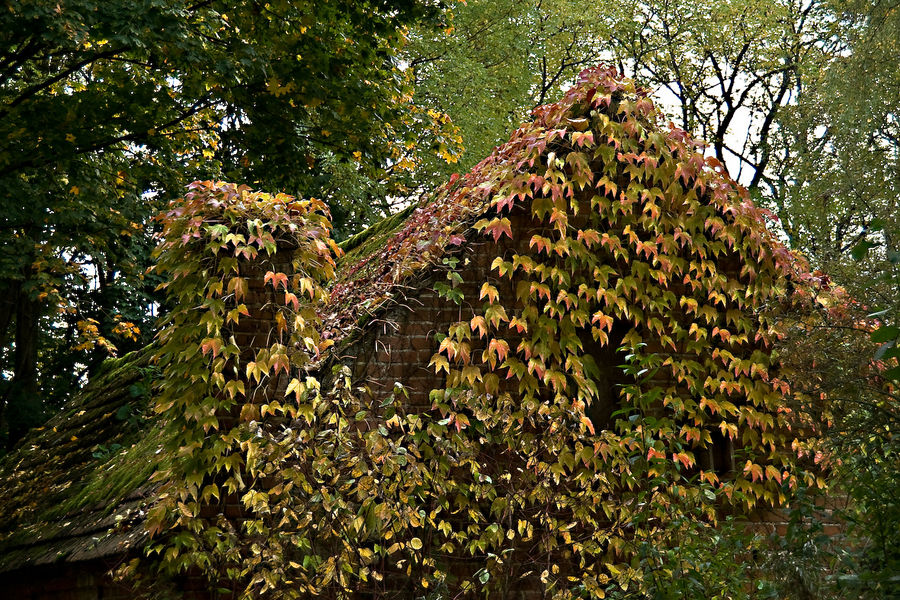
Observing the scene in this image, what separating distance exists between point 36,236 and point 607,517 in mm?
11087

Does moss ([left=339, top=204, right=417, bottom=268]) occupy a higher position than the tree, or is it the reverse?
the tree

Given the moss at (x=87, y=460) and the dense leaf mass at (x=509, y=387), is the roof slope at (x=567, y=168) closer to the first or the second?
the dense leaf mass at (x=509, y=387)

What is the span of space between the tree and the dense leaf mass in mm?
4366

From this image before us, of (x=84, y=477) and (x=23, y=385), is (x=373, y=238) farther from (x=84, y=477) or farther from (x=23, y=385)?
(x=23, y=385)

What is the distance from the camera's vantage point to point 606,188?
744cm

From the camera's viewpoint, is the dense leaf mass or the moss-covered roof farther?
the moss-covered roof

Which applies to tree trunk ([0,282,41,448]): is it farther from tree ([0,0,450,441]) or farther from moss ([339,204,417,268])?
moss ([339,204,417,268])

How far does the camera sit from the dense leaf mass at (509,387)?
6.39 m

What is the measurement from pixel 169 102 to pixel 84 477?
16.5ft

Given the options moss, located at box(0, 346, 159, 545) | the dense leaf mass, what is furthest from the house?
moss, located at box(0, 346, 159, 545)

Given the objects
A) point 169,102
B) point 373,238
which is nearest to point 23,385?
point 169,102

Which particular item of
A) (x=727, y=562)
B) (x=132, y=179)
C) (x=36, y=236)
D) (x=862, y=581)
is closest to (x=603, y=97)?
(x=727, y=562)

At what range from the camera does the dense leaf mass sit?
6387 mm

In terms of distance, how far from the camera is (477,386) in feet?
22.9
